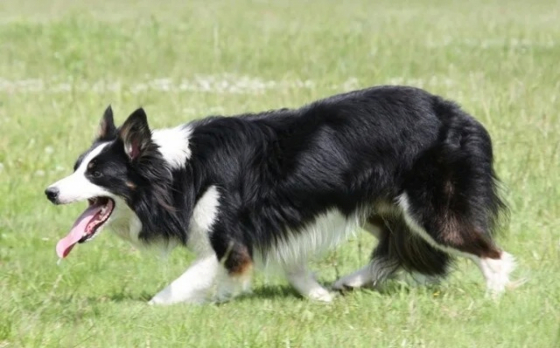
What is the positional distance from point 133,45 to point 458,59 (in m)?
4.87

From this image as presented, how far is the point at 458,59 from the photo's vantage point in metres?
15.3

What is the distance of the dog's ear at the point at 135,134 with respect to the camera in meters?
5.75

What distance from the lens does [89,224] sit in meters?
5.81

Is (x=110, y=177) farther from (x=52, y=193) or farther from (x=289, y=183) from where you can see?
(x=289, y=183)

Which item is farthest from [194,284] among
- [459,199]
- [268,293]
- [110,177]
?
[459,199]

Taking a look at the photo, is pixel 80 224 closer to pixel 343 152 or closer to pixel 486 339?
pixel 343 152

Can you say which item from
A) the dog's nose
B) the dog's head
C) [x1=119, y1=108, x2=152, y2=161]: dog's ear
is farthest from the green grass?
[x1=119, y1=108, x2=152, y2=161]: dog's ear

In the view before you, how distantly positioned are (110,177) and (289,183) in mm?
979

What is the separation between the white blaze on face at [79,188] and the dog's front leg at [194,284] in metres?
0.62

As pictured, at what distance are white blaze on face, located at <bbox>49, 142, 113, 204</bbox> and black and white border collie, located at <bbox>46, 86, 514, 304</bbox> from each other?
0.04 feet

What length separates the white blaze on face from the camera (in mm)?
5621

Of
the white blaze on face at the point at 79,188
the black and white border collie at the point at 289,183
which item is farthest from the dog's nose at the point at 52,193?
the black and white border collie at the point at 289,183

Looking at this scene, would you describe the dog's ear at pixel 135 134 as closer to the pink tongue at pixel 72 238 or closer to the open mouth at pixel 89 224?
the open mouth at pixel 89 224

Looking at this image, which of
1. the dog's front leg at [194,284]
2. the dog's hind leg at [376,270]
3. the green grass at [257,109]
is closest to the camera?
the green grass at [257,109]
